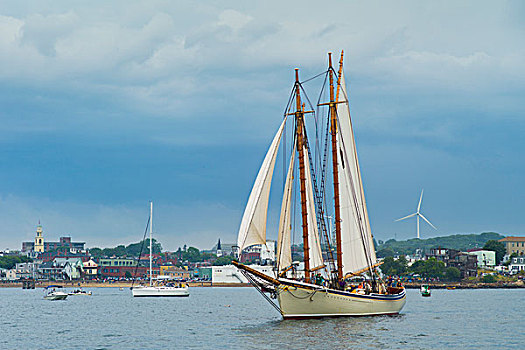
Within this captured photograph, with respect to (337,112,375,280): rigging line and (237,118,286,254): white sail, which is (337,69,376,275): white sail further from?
(237,118,286,254): white sail

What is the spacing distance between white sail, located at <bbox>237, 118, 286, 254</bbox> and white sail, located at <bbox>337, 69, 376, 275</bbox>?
10836 mm

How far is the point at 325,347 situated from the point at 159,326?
2747 centimetres

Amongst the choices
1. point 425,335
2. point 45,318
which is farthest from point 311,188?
point 45,318

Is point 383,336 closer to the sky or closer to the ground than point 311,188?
closer to the ground

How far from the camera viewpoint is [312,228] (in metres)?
70.2

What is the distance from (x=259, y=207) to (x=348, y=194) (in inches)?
537

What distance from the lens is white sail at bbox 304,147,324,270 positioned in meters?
69.1

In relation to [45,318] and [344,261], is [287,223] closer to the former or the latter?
[344,261]

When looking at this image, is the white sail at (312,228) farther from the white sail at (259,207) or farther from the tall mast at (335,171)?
the white sail at (259,207)

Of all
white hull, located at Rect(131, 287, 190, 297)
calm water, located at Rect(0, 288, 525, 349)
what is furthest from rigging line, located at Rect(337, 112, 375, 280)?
white hull, located at Rect(131, 287, 190, 297)

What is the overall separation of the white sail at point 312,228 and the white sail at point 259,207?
7.84 m

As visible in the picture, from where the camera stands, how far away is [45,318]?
8994 centimetres

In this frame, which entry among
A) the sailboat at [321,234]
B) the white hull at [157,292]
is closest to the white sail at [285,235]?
the sailboat at [321,234]

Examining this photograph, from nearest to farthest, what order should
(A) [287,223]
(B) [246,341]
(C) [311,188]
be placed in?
1. (B) [246,341]
2. (A) [287,223]
3. (C) [311,188]
